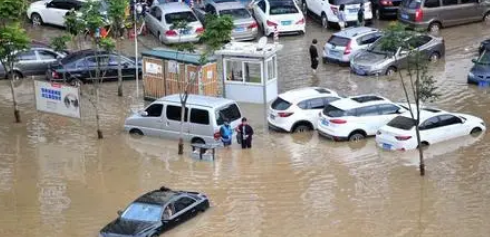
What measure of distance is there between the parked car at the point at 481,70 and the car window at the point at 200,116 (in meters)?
10.9

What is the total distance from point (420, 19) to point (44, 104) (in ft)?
57.4

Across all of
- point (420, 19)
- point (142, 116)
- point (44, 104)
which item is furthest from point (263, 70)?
point (420, 19)

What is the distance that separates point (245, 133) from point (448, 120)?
5921mm

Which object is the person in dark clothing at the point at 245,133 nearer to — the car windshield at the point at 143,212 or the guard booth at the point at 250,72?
the guard booth at the point at 250,72

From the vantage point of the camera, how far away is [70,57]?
3669 cm

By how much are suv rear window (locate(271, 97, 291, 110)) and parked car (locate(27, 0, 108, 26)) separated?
16.0m

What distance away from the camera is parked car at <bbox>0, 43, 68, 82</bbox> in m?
37.4

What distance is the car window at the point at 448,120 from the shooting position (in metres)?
28.8

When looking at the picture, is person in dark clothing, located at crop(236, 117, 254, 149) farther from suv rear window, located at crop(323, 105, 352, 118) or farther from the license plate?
the license plate

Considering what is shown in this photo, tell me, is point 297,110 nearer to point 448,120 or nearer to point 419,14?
point 448,120

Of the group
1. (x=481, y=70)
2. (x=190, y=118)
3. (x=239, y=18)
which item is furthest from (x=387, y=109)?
(x=239, y=18)

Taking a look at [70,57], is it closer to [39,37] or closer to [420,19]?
[39,37]

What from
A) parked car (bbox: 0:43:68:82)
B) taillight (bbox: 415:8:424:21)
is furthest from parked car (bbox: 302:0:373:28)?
parked car (bbox: 0:43:68:82)

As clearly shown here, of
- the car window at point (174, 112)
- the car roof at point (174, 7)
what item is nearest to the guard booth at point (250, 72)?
the car window at point (174, 112)
